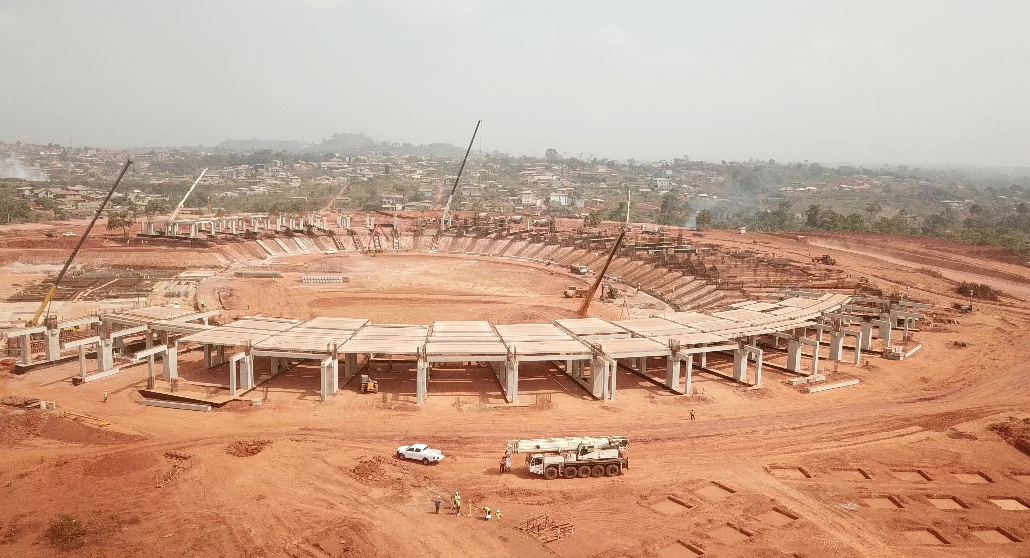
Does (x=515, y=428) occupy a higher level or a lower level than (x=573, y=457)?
lower

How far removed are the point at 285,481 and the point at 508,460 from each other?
741 centimetres

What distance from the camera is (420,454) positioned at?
74.6 feet

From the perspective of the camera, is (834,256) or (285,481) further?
(834,256)

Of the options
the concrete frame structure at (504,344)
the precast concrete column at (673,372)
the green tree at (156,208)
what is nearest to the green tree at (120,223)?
the green tree at (156,208)

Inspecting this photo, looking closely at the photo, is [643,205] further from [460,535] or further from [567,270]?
[460,535]

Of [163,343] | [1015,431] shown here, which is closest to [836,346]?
[1015,431]

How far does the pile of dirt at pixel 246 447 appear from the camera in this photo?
22828 mm

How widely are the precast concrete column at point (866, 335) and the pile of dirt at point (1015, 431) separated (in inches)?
454

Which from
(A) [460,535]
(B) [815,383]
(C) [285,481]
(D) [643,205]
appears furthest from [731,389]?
(D) [643,205]

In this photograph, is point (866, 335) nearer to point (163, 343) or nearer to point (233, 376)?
point (233, 376)

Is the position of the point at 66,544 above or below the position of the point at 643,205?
below

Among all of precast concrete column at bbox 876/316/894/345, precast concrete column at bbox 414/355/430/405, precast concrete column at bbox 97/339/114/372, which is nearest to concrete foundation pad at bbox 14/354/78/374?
precast concrete column at bbox 97/339/114/372

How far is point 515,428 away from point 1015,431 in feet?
67.1

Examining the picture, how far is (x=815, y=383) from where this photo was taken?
108ft
